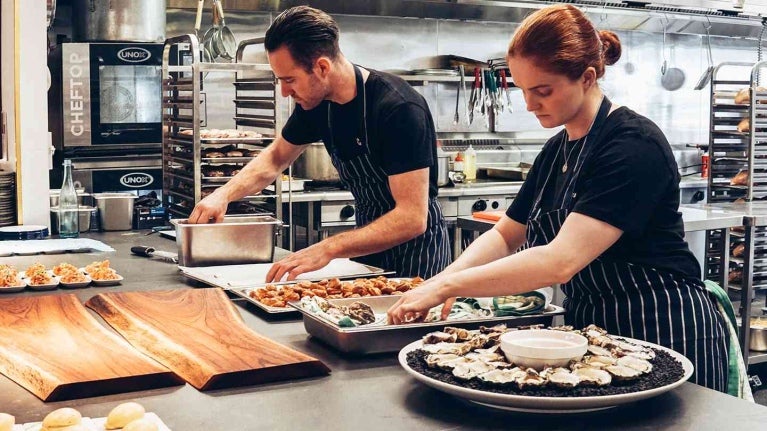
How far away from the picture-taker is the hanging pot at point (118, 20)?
5523 millimetres

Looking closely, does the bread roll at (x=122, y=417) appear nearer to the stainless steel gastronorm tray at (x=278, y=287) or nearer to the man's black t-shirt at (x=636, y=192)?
the stainless steel gastronorm tray at (x=278, y=287)

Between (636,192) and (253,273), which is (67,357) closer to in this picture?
(253,273)

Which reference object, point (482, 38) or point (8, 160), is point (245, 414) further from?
point (482, 38)

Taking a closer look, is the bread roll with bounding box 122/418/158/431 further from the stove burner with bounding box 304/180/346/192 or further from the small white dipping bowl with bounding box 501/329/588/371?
the stove burner with bounding box 304/180/346/192

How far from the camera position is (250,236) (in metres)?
3.09

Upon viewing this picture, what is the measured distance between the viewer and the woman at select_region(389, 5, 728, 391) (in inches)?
77.7

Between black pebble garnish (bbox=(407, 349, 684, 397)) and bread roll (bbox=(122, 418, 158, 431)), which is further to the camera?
black pebble garnish (bbox=(407, 349, 684, 397))

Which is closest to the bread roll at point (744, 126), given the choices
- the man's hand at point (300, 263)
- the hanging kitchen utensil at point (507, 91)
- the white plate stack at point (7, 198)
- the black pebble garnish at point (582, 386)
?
the hanging kitchen utensil at point (507, 91)

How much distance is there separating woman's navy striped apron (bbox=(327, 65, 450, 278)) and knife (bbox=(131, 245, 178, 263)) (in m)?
0.67

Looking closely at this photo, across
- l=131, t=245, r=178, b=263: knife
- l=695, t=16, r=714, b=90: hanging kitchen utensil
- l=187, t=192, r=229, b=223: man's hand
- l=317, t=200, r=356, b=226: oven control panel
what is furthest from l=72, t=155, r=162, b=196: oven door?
l=695, t=16, r=714, b=90: hanging kitchen utensil

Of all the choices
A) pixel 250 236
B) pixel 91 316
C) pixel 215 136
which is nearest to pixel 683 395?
pixel 91 316

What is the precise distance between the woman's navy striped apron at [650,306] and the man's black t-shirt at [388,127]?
768mm

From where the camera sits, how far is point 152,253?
3363 mm

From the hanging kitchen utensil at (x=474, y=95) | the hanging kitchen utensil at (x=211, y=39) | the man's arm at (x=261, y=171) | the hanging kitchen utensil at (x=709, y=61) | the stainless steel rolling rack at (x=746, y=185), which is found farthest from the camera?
Answer: the hanging kitchen utensil at (x=709, y=61)
